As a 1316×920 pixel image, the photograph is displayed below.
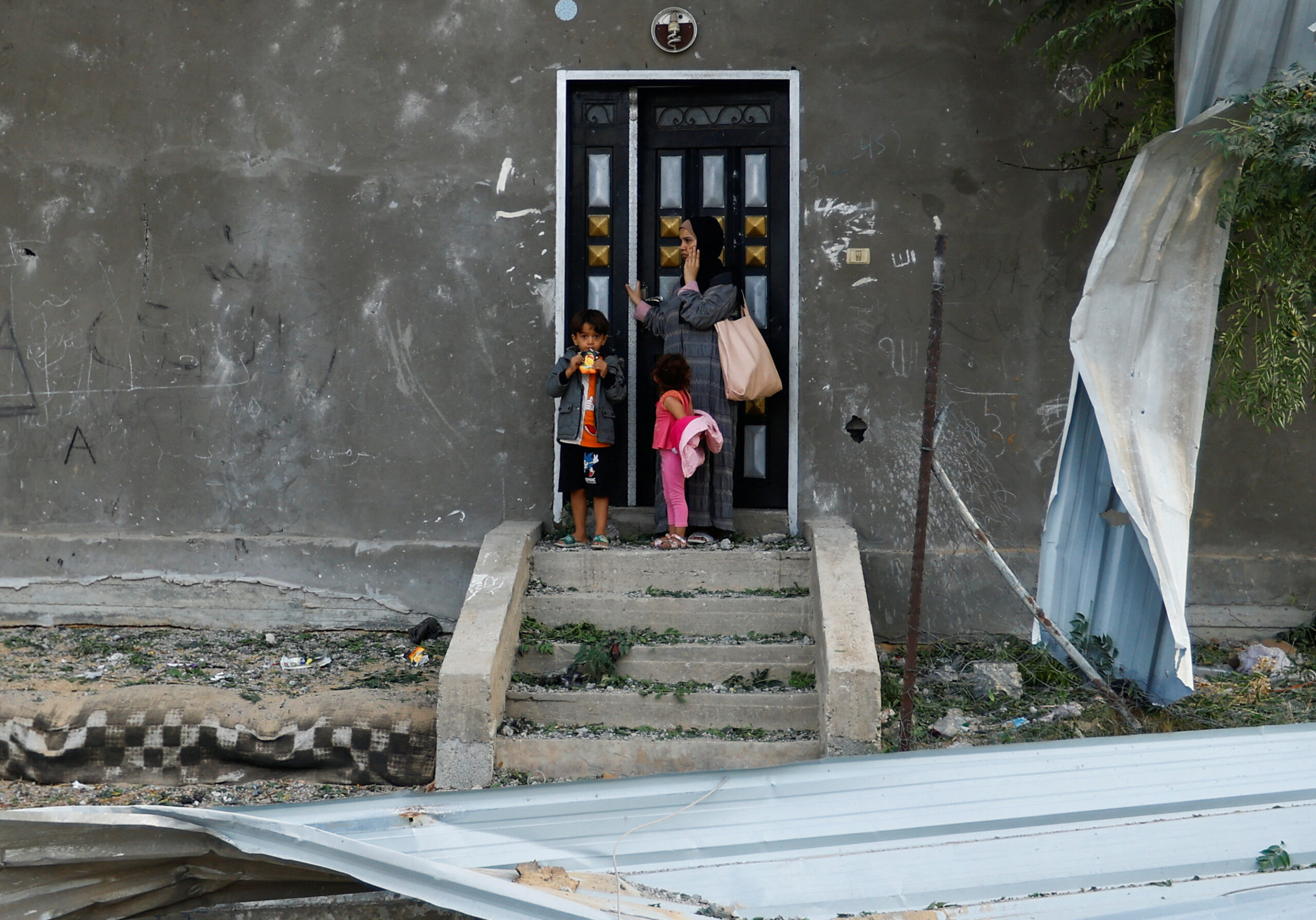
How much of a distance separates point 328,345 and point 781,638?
11.1 feet

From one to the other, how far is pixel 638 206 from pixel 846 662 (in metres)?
3.32

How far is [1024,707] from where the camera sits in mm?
5367

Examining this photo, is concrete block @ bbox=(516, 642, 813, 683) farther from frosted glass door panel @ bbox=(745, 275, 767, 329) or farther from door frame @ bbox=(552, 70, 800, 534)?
frosted glass door panel @ bbox=(745, 275, 767, 329)

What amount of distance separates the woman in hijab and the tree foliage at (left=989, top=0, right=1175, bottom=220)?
206cm

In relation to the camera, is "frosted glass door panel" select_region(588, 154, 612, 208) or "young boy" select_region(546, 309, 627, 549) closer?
"young boy" select_region(546, 309, 627, 549)

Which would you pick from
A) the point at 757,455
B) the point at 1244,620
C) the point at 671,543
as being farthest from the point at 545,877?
the point at 1244,620

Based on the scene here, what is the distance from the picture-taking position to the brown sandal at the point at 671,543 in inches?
235

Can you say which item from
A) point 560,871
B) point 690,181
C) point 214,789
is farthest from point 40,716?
point 690,181

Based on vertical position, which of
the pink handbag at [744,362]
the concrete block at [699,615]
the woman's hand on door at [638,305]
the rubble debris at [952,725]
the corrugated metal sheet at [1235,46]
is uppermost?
the corrugated metal sheet at [1235,46]

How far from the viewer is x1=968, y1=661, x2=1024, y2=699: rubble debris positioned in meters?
5.52

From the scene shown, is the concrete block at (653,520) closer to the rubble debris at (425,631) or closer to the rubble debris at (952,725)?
the rubble debris at (425,631)

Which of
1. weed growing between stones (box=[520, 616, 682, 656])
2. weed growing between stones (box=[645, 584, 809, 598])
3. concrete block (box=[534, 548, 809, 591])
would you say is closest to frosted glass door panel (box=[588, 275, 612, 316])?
concrete block (box=[534, 548, 809, 591])

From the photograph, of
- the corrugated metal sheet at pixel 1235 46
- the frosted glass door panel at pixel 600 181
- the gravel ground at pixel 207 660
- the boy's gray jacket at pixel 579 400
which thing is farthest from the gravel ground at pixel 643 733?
the corrugated metal sheet at pixel 1235 46

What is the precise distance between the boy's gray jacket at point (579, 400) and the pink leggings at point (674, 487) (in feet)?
1.21
